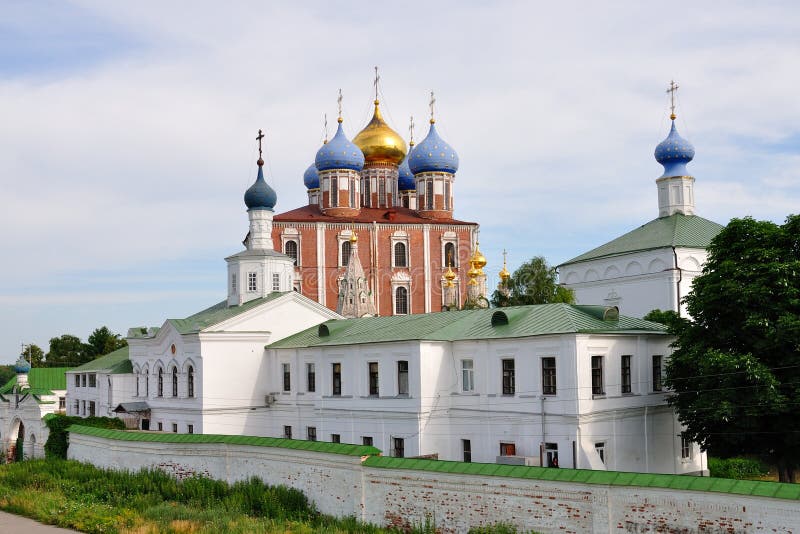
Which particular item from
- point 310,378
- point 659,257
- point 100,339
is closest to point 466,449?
point 310,378

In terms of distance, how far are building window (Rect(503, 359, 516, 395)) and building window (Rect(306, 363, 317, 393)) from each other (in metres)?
8.86

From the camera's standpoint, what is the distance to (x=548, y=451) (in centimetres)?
2434

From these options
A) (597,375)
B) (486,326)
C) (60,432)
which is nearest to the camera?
(597,375)

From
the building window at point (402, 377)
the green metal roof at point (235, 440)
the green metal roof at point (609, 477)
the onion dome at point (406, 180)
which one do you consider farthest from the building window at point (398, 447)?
the onion dome at point (406, 180)

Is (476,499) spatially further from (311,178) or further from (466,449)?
(311,178)

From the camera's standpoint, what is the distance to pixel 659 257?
40.9 m

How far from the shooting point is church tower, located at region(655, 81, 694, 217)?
147ft

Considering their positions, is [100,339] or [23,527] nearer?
[23,527]

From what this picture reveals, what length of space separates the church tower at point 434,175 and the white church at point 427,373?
63.9 feet

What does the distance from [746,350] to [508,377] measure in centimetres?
669

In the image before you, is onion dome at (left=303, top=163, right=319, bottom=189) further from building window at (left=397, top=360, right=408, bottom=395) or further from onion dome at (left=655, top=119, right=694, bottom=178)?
building window at (left=397, top=360, right=408, bottom=395)

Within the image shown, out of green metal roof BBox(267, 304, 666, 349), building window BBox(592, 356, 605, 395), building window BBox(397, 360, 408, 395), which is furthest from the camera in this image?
building window BBox(397, 360, 408, 395)

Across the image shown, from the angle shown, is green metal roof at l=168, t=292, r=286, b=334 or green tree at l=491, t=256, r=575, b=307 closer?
green metal roof at l=168, t=292, r=286, b=334

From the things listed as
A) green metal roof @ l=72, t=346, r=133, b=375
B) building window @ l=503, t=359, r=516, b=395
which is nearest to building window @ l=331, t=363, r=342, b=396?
building window @ l=503, t=359, r=516, b=395
